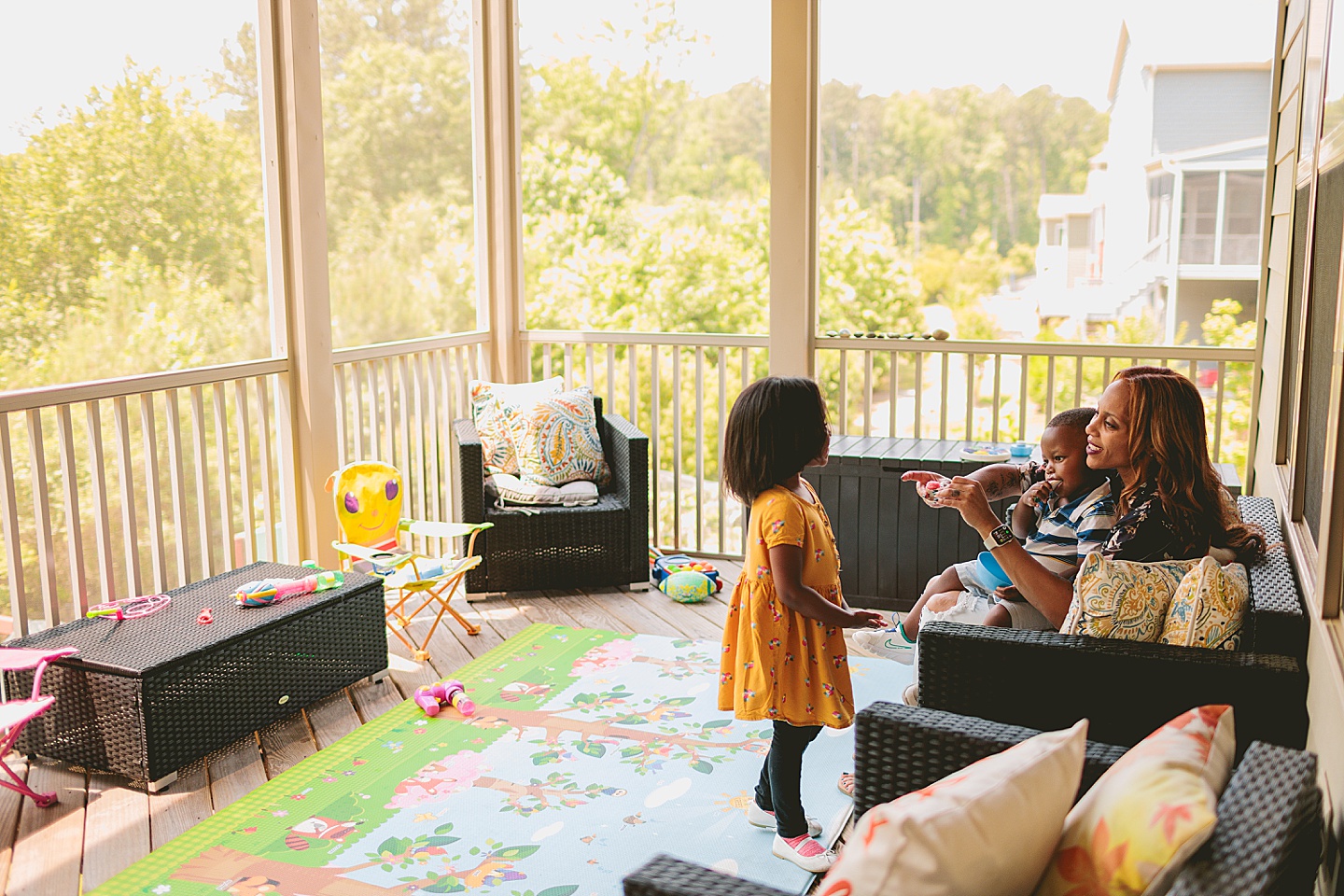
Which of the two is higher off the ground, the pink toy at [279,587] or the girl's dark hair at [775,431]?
the girl's dark hair at [775,431]

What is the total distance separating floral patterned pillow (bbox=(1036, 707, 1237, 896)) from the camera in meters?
1.13

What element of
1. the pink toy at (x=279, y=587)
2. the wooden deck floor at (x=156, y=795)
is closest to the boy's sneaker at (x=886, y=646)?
the wooden deck floor at (x=156, y=795)

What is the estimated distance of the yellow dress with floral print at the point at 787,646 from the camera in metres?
2.28

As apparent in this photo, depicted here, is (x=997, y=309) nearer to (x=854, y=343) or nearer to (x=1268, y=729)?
(x=854, y=343)

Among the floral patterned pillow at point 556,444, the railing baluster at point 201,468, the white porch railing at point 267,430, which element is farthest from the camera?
the floral patterned pillow at point 556,444

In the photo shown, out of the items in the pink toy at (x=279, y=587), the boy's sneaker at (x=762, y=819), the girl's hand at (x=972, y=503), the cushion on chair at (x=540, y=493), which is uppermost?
the girl's hand at (x=972, y=503)

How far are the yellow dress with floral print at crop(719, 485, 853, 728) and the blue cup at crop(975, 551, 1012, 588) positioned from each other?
0.49 meters

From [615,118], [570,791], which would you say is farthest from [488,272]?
[615,118]

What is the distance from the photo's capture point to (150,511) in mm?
3711

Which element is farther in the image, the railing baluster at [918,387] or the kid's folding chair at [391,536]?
the railing baluster at [918,387]

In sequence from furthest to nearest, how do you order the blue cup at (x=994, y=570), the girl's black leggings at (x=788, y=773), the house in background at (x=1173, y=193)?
the house in background at (x=1173, y=193) < the blue cup at (x=994, y=570) < the girl's black leggings at (x=788, y=773)

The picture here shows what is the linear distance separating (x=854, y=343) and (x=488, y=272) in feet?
5.95

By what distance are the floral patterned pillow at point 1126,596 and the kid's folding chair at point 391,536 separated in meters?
2.37

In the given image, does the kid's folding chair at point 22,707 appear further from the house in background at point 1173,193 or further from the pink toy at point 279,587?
the house in background at point 1173,193
